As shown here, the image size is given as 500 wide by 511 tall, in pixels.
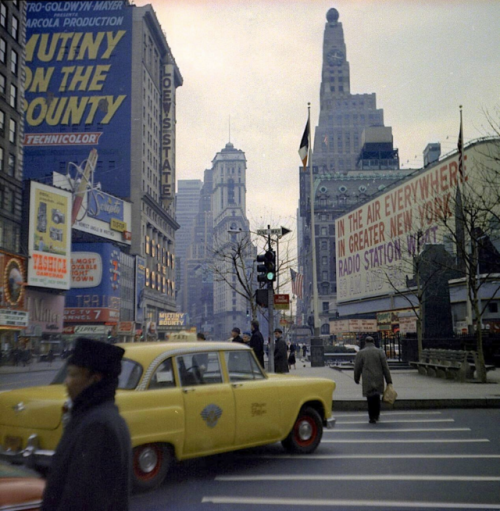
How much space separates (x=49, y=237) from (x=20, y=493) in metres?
58.2

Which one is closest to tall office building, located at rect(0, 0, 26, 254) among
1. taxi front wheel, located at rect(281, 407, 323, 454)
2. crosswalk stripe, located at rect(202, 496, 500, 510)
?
taxi front wheel, located at rect(281, 407, 323, 454)

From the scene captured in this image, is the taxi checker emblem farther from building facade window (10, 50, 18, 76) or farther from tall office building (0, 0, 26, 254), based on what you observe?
building facade window (10, 50, 18, 76)

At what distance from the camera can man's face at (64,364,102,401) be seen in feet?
10.1

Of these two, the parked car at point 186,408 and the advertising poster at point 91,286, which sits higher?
the advertising poster at point 91,286

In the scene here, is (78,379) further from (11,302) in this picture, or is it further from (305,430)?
(11,302)

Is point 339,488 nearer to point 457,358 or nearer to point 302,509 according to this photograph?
point 302,509

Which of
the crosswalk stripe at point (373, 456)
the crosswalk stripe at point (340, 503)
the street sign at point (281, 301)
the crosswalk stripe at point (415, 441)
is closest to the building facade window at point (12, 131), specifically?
the street sign at point (281, 301)

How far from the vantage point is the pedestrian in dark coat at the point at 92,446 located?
2873 mm

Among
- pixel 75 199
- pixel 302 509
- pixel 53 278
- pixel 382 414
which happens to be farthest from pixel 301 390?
pixel 75 199

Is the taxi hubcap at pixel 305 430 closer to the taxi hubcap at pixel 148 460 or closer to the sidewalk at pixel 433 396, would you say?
the taxi hubcap at pixel 148 460

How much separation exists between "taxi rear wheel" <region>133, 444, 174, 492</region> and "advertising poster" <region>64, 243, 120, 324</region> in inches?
3022

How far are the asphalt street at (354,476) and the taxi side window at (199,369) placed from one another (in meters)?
1.18

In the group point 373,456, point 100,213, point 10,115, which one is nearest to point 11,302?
point 10,115

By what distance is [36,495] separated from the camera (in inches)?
149
